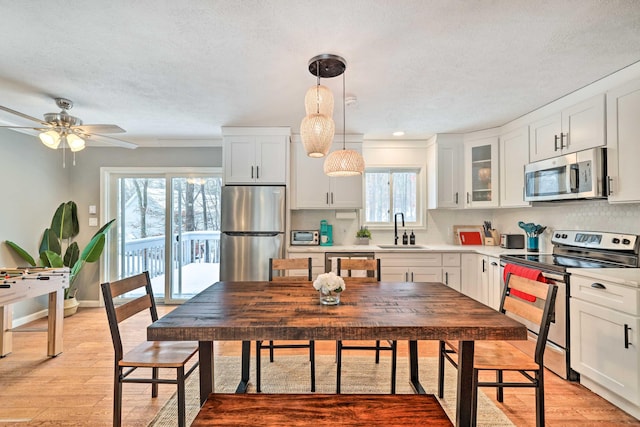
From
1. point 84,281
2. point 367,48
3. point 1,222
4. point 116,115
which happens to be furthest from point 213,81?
point 84,281

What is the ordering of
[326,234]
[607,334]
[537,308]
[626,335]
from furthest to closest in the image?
[326,234] < [607,334] < [626,335] < [537,308]

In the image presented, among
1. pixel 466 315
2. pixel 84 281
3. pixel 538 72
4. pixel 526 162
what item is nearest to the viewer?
pixel 466 315

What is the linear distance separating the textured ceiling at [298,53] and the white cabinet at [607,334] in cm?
159

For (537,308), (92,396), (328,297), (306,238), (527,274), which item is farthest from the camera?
(306,238)

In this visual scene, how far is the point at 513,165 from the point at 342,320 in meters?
3.16

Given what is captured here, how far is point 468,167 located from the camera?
165 inches

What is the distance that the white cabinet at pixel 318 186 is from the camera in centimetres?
417

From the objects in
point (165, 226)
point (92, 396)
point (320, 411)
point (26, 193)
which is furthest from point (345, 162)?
point (26, 193)

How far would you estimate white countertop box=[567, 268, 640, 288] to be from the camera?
1.99 meters

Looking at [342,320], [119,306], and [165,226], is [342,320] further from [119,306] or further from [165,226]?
[165,226]

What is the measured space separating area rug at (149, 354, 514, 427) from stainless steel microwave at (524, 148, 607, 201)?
1.84 metres

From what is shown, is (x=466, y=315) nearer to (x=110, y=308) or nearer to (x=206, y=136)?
(x=110, y=308)

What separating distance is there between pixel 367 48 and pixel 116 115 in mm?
2855

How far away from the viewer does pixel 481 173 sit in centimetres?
409
